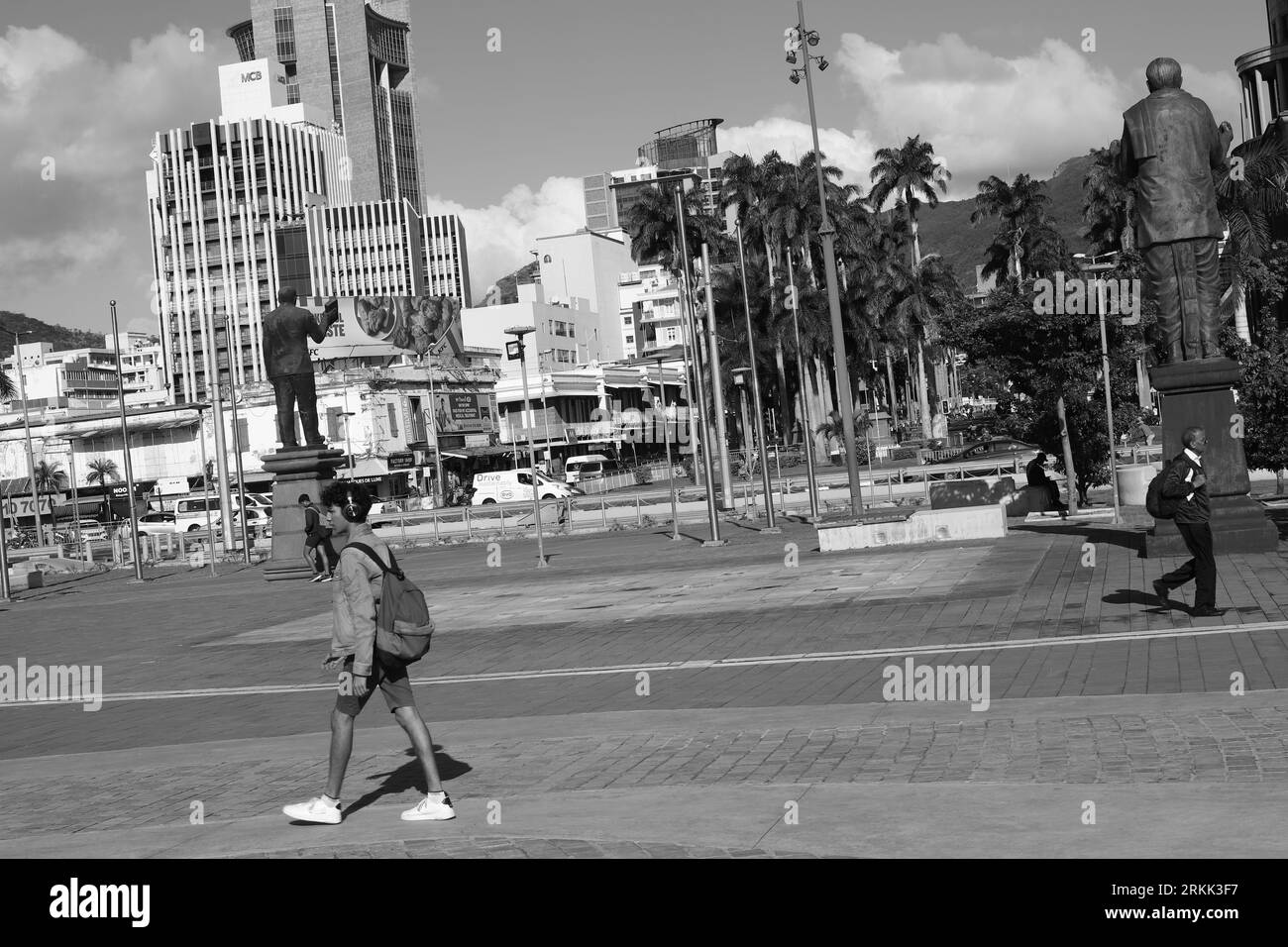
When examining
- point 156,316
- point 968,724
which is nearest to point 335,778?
point 968,724

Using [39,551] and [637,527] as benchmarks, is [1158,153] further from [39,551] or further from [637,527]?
[39,551]

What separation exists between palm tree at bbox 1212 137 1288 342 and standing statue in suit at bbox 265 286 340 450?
3127cm

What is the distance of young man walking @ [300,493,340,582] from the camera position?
29891 millimetres

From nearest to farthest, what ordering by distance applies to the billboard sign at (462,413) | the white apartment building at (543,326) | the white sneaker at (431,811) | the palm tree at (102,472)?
the white sneaker at (431,811) → the palm tree at (102,472) → the billboard sign at (462,413) → the white apartment building at (543,326)

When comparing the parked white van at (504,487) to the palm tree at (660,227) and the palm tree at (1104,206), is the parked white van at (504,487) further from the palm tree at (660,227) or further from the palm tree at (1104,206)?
the palm tree at (1104,206)

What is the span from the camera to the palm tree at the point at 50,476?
308ft

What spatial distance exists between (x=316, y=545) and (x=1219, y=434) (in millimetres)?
18888

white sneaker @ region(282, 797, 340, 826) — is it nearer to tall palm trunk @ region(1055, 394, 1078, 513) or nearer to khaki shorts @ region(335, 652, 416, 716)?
khaki shorts @ region(335, 652, 416, 716)

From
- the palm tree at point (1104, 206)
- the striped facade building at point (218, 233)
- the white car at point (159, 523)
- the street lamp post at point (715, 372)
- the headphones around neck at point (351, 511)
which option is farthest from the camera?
the striped facade building at point (218, 233)

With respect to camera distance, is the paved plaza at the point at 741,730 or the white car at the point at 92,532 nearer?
the paved plaza at the point at 741,730

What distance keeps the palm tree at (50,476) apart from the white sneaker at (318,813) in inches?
3618

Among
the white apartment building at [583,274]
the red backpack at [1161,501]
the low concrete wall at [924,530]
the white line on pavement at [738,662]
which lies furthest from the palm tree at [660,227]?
the white apartment building at [583,274]

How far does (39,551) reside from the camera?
52.2 meters

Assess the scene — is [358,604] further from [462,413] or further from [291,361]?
[462,413]
